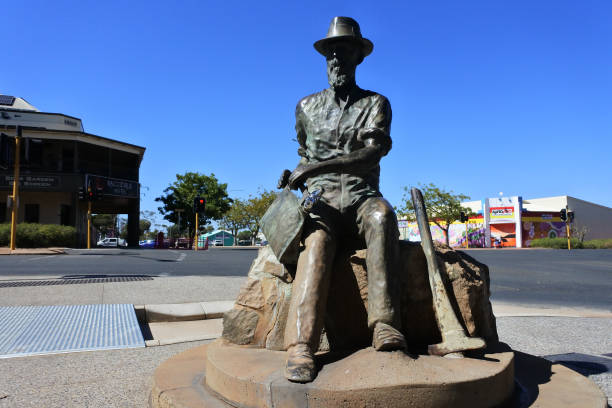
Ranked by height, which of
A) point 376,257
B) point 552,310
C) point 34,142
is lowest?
point 552,310

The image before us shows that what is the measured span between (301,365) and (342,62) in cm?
215

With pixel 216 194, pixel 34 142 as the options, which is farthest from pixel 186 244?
pixel 34 142

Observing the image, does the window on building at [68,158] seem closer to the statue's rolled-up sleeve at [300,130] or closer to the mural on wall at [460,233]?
the statue's rolled-up sleeve at [300,130]

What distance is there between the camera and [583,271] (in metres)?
13.8

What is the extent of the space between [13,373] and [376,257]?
10.1 feet

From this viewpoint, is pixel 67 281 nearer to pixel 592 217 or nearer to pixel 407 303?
pixel 407 303

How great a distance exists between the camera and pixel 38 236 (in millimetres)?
21797


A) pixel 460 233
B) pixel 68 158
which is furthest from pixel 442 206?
pixel 68 158

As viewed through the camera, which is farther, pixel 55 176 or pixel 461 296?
pixel 55 176

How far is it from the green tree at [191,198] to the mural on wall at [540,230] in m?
30.7

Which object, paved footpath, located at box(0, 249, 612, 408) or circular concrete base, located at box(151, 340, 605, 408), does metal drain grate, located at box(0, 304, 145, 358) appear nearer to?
paved footpath, located at box(0, 249, 612, 408)

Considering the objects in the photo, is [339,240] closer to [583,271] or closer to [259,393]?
[259,393]

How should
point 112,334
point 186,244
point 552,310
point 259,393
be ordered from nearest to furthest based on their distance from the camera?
point 259,393
point 112,334
point 552,310
point 186,244

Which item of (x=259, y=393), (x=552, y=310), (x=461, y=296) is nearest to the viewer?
(x=259, y=393)
